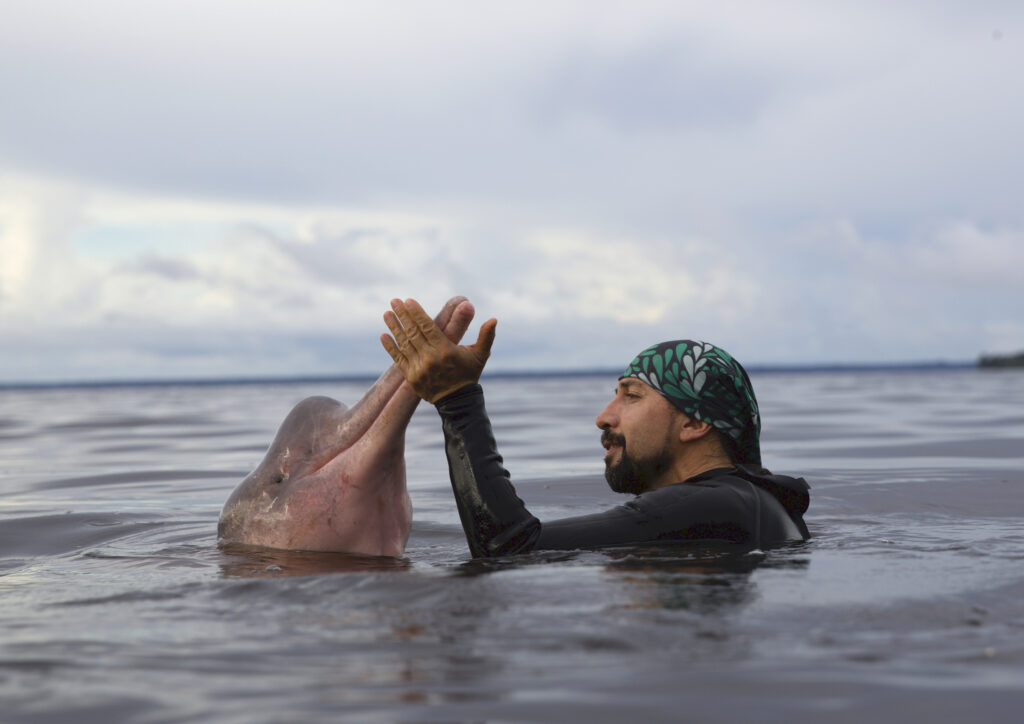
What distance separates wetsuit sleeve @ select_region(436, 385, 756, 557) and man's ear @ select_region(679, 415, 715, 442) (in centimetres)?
53

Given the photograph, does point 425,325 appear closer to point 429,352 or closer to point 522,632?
point 429,352

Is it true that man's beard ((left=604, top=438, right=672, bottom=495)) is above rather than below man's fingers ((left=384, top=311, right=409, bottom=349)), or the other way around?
below

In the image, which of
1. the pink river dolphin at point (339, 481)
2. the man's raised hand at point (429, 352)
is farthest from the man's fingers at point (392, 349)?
the pink river dolphin at point (339, 481)

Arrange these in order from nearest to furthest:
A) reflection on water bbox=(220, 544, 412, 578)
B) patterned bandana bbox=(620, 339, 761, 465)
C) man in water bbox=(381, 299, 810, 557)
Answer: reflection on water bbox=(220, 544, 412, 578), man in water bbox=(381, 299, 810, 557), patterned bandana bbox=(620, 339, 761, 465)

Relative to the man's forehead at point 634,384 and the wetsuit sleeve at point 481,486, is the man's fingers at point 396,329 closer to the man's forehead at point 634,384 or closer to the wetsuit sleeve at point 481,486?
the wetsuit sleeve at point 481,486

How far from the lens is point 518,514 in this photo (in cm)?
519

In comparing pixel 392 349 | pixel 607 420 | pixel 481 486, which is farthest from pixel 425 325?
pixel 607 420

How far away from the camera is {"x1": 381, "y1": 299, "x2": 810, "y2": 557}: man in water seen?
514 cm

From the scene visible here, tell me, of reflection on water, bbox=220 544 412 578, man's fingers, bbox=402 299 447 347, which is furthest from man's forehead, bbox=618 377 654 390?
reflection on water, bbox=220 544 412 578

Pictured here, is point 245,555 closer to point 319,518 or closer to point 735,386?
point 319,518

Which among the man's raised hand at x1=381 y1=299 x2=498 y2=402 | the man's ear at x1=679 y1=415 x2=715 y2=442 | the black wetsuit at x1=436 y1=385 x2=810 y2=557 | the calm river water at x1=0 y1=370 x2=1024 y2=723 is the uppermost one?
the man's raised hand at x1=381 y1=299 x2=498 y2=402

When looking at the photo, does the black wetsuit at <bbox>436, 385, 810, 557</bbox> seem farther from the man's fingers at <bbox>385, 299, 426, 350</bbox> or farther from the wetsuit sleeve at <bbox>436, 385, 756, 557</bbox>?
the man's fingers at <bbox>385, 299, 426, 350</bbox>

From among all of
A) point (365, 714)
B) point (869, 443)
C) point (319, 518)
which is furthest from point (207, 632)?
point (869, 443)

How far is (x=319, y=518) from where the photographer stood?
540 cm
